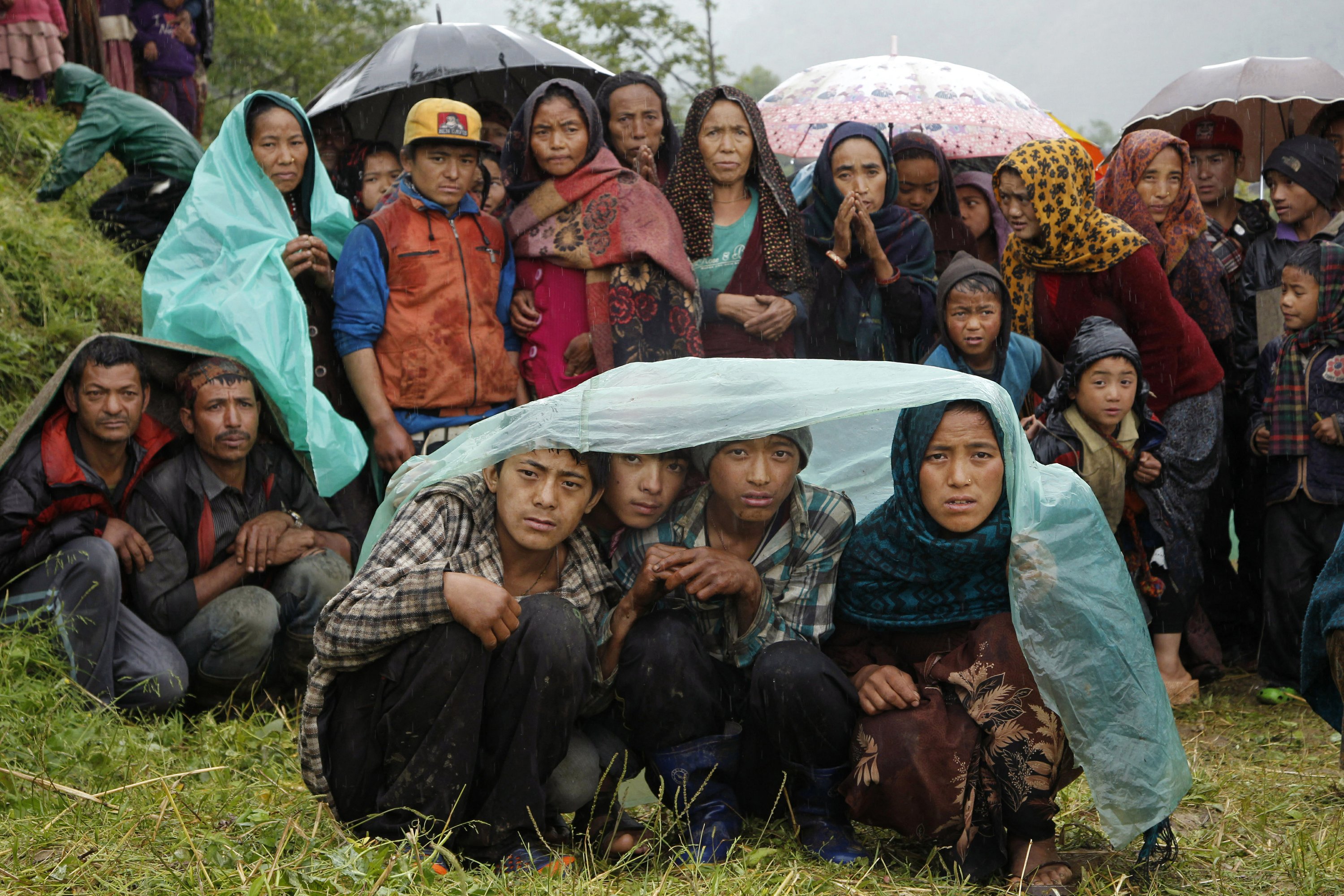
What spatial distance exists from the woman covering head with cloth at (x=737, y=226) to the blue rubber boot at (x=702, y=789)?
71.9 inches

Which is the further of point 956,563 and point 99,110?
point 99,110

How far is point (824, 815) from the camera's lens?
9.14 feet

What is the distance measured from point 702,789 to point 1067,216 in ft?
9.31

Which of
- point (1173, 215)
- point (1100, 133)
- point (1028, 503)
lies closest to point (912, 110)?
point (1173, 215)

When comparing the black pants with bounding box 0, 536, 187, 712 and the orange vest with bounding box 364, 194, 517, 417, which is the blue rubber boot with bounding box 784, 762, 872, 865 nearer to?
the orange vest with bounding box 364, 194, 517, 417

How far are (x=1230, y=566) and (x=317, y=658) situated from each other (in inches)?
165

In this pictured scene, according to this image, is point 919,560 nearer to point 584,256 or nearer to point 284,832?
point 284,832

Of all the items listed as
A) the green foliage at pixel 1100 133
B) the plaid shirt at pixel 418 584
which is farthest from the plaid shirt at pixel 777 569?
the green foliage at pixel 1100 133

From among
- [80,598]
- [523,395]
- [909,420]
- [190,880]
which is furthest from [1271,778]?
[80,598]

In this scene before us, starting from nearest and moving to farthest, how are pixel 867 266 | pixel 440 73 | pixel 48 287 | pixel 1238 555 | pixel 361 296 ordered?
1. pixel 361 296
2. pixel 867 266
3. pixel 1238 555
4. pixel 48 287
5. pixel 440 73

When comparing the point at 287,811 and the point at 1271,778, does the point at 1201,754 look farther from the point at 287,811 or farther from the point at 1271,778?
the point at 287,811

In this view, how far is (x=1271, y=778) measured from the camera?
12.1 ft

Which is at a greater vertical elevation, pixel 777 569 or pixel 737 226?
pixel 737 226

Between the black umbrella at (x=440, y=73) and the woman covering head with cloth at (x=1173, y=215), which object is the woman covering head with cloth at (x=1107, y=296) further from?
the black umbrella at (x=440, y=73)
